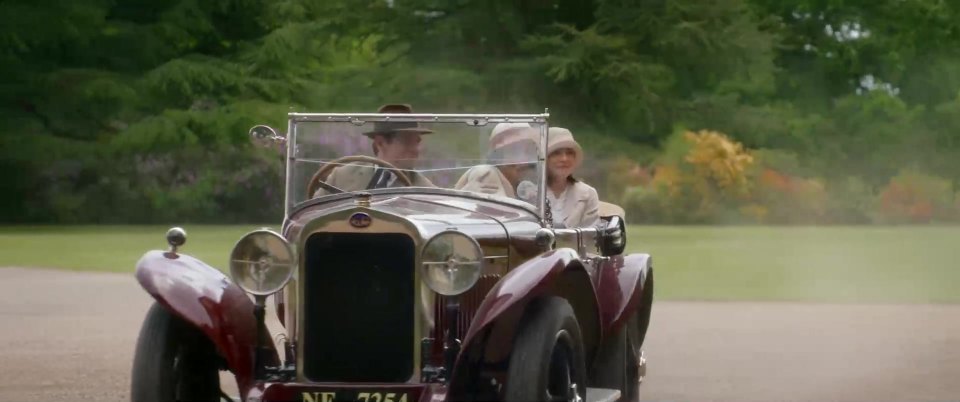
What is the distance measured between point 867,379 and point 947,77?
127ft

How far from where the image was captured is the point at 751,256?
25969 millimetres

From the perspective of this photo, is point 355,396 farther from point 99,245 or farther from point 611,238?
point 99,245

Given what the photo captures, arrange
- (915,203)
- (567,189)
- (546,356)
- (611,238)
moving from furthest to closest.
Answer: (915,203), (567,189), (611,238), (546,356)

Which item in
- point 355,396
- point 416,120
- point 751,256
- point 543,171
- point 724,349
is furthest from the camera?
point 751,256

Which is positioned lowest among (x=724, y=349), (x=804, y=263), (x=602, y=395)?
(x=804, y=263)

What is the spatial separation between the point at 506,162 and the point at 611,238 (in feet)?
2.58

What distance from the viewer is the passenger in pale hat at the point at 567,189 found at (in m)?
8.94

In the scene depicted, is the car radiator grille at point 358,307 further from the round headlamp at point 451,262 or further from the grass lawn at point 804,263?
the grass lawn at point 804,263

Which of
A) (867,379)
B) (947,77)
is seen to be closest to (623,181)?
(947,77)

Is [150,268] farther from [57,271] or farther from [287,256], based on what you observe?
[57,271]

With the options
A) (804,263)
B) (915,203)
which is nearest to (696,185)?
(915,203)

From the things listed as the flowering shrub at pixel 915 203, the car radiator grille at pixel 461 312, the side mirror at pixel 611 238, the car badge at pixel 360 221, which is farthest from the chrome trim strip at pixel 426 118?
the flowering shrub at pixel 915 203

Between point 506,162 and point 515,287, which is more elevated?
point 506,162

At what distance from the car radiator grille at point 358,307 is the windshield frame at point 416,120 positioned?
Answer: 2.85 ft
